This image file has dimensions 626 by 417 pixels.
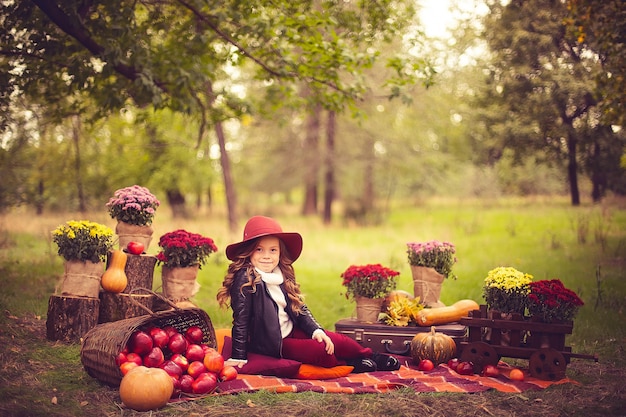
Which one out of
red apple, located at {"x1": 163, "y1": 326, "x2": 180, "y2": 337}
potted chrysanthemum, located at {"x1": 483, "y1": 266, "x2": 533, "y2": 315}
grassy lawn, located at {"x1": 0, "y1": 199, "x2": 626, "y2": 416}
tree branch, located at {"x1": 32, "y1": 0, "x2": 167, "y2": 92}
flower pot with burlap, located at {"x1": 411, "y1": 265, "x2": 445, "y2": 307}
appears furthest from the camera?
tree branch, located at {"x1": 32, "y1": 0, "x2": 167, "y2": 92}

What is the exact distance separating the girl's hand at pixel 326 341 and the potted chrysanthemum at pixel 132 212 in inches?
103

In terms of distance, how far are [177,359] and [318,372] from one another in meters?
1.30

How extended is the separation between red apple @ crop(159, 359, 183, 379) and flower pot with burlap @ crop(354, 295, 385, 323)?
93.8 inches

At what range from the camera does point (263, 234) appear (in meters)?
5.48

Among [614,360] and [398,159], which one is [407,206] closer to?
[398,159]

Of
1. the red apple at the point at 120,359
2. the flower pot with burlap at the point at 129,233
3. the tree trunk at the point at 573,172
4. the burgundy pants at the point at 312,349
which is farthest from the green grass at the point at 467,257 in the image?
the red apple at the point at 120,359

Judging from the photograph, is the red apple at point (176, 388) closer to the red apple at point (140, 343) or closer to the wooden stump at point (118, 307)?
the red apple at point (140, 343)

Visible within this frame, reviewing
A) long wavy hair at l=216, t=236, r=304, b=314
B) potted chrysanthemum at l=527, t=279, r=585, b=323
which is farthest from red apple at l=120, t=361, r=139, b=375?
potted chrysanthemum at l=527, t=279, r=585, b=323

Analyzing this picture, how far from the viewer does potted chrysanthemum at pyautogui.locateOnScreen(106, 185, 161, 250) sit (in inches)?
260

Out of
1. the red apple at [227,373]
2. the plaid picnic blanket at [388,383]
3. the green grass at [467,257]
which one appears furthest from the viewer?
the green grass at [467,257]

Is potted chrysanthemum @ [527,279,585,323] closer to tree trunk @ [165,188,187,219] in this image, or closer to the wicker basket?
the wicker basket

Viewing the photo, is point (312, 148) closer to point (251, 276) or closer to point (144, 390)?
point (251, 276)

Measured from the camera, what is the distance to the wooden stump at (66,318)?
619 centimetres

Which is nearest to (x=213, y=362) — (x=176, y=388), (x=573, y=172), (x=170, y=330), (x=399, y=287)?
(x=176, y=388)
